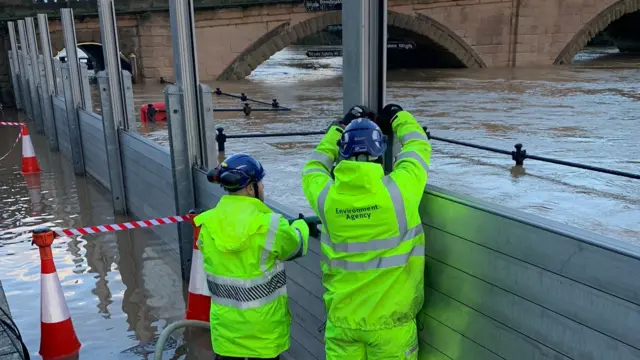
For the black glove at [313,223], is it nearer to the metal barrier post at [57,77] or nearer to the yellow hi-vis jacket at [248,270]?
the yellow hi-vis jacket at [248,270]

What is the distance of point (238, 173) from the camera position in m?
3.14

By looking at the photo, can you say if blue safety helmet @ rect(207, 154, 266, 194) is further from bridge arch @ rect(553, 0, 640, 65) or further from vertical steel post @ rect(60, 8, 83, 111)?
bridge arch @ rect(553, 0, 640, 65)

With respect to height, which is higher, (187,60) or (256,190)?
(187,60)

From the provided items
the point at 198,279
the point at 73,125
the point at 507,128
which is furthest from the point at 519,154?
the point at 73,125

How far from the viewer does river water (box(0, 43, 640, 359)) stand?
5461 mm

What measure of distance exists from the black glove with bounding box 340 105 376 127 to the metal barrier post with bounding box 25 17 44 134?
551 inches

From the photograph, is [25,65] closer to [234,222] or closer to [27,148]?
[27,148]

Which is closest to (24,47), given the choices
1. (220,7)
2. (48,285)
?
(220,7)

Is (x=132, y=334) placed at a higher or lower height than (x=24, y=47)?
lower

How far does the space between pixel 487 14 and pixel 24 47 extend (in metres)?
22.6

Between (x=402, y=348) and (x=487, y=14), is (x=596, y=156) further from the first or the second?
(x=487, y=14)

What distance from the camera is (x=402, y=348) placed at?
2.92 m

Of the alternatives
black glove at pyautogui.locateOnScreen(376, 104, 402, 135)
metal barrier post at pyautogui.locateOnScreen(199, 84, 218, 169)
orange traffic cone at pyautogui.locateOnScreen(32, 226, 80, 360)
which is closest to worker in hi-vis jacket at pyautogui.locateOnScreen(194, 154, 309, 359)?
black glove at pyautogui.locateOnScreen(376, 104, 402, 135)

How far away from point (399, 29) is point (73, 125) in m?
23.8
